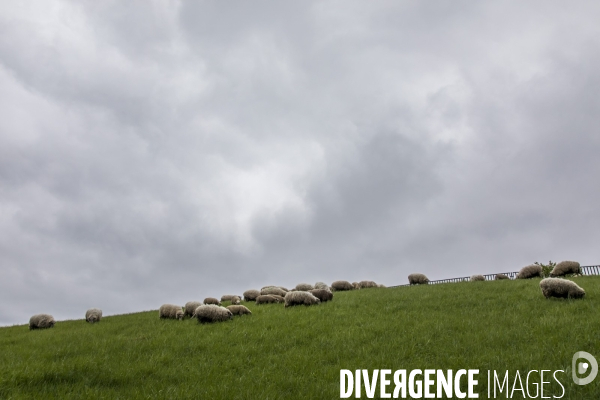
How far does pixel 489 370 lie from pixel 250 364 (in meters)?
6.22

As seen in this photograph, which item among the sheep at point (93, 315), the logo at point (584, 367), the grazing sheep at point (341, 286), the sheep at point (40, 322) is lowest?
the logo at point (584, 367)

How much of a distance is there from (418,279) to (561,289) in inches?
725

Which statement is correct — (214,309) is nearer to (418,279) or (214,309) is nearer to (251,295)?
(251,295)

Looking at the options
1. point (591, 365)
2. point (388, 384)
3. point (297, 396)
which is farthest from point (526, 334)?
point (297, 396)

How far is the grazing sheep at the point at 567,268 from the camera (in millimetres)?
28766

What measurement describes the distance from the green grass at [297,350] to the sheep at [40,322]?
5.06 meters

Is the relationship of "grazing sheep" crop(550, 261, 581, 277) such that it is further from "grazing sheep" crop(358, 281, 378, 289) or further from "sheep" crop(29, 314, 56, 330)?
"sheep" crop(29, 314, 56, 330)

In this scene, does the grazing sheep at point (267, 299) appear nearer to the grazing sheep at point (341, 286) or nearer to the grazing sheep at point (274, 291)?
the grazing sheep at point (274, 291)

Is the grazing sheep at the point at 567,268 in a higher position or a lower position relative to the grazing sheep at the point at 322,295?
higher

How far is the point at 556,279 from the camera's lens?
17.6 m

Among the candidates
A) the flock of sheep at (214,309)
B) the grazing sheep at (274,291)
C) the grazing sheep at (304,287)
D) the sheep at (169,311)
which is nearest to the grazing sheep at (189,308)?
the flock of sheep at (214,309)

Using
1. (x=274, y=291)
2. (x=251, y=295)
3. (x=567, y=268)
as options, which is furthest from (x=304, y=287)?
(x=567, y=268)

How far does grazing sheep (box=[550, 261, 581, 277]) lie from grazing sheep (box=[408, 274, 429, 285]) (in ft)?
32.1

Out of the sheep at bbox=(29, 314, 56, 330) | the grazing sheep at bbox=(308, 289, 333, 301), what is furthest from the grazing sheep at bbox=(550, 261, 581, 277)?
the sheep at bbox=(29, 314, 56, 330)
